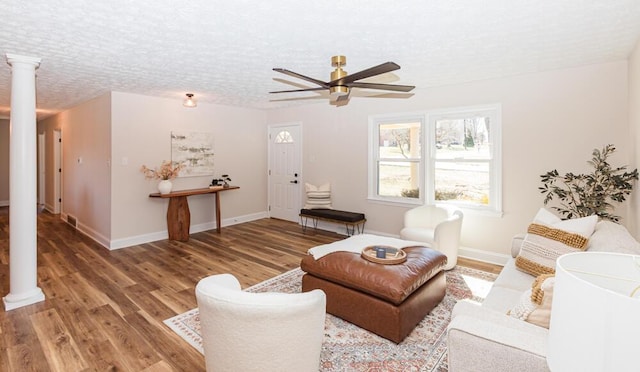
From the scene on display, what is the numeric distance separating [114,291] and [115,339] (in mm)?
1025

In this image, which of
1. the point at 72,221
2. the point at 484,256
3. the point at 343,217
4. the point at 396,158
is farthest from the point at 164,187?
the point at 484,256

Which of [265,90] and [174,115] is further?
[174,115]

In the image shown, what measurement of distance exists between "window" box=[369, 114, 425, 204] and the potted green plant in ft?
5.52

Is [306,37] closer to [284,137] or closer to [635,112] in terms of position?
[635,112]

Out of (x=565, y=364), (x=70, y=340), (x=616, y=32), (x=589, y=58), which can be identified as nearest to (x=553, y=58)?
(x=589, y=58)

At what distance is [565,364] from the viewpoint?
0.73 m

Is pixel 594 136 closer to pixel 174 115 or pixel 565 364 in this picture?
pixel 565 364

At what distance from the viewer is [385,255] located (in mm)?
2727

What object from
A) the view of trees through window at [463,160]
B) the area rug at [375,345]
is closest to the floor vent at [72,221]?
the area rug at [375,345]

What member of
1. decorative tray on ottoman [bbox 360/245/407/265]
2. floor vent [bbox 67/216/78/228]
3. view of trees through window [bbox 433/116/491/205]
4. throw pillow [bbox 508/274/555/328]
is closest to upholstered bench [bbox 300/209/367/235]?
view of trees through window [bbox 433/116/491/205]

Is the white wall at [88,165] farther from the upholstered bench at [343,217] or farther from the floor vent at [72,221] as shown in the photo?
the upholstered bench at [343,217]

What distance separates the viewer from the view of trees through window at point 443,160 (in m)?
4.31

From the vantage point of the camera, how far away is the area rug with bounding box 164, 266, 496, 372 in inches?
84.4

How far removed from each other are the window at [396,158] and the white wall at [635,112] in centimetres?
224
